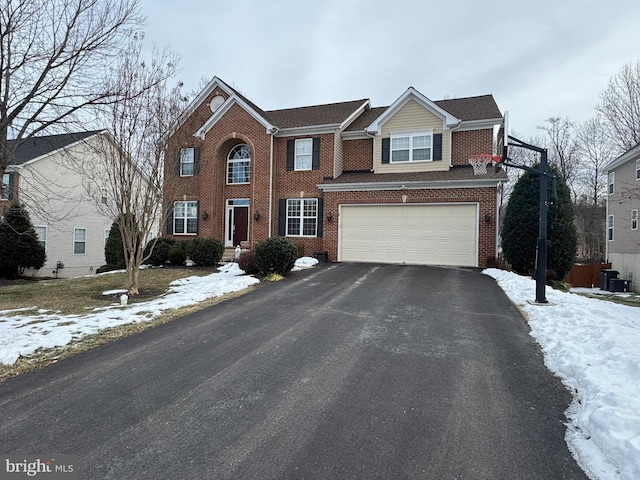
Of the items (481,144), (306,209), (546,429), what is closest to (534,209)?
(481,144)

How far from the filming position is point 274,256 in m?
10.8

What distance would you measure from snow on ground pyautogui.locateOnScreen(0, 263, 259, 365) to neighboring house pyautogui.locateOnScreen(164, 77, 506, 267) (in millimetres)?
5742

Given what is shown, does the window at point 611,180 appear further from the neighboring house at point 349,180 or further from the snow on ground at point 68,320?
the snow on ground at point 68,320

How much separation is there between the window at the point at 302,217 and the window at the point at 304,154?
171cm

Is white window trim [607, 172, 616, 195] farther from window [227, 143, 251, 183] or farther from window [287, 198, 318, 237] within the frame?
window [227, 143, 251, 183]

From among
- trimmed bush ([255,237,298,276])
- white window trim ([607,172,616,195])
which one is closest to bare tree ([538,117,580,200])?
white window trim ([607,172,616,195])

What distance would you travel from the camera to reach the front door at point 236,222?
1784cm

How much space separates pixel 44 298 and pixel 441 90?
33.1 meters

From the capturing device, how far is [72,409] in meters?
3.33

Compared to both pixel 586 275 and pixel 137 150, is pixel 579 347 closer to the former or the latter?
pixel 137 150

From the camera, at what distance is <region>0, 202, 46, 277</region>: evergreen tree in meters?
15.8

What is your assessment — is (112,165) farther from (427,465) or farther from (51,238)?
(51,238)

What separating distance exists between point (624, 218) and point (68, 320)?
25785 millimetres

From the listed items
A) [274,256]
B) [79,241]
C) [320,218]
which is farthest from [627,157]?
[79,241]
